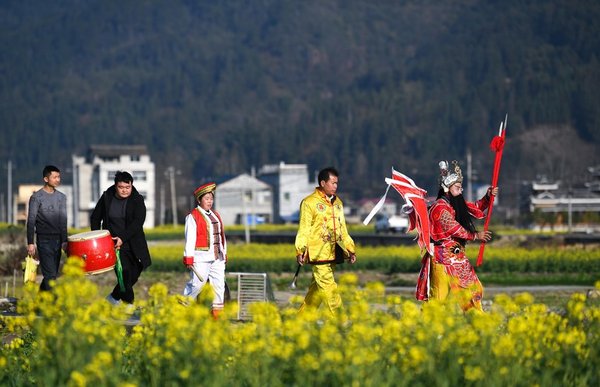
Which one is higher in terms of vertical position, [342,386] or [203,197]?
[203,197]

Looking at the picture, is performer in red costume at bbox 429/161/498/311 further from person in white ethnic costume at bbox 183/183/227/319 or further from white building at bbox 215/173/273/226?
white building at bbox 215/173/273/226

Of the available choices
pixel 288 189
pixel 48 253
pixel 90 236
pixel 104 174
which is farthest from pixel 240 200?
pixel 90 236

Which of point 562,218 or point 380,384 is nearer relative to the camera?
point 380,384

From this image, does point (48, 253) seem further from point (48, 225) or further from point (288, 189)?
point (288, 189)

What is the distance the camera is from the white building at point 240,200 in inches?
5344

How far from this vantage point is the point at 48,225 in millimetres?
15414

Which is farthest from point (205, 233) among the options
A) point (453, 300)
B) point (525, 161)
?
point (525, 161)

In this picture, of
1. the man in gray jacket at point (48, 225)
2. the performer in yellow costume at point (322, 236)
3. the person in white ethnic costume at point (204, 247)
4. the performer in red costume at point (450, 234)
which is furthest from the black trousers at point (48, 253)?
the performer in red costume at point (450, 234)

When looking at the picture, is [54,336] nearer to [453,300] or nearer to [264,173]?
[453,300]

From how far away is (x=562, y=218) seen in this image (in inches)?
3499

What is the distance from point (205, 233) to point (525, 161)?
581 ft

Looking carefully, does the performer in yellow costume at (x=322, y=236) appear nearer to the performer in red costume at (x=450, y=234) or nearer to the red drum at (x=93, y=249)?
the performer in red costume at (x=450, y=234)

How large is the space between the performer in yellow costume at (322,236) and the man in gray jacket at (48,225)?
310 cm

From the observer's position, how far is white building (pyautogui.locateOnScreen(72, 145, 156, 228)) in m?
117
